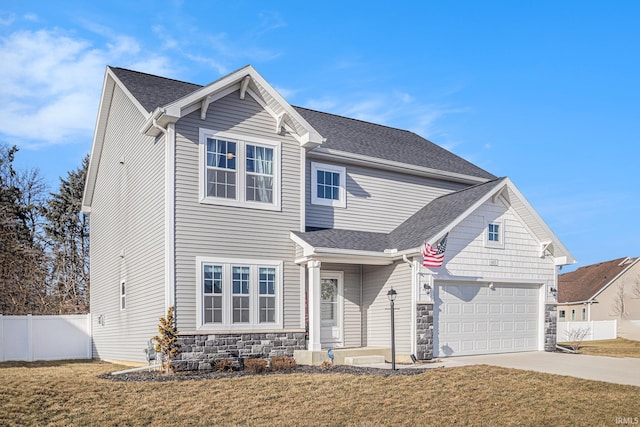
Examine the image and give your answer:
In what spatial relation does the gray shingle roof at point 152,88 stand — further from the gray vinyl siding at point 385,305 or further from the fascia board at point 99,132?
the gray vinyl siding at point 385,305

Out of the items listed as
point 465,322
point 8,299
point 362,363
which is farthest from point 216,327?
point 8,299

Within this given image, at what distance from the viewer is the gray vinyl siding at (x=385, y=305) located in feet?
49.3

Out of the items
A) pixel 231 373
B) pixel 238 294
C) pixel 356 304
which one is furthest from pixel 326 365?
pixel 356 304

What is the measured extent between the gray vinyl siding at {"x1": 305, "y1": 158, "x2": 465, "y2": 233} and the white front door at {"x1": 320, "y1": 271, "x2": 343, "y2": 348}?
1.49m

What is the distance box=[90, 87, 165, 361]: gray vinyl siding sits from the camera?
1407cm

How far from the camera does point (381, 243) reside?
16125 mm

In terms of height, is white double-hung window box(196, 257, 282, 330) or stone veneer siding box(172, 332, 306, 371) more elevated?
white double-hung window box(196, 257, 282, 330)

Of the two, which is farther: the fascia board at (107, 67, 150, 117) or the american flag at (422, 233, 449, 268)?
the american flag at (422, 233, 449, 268)

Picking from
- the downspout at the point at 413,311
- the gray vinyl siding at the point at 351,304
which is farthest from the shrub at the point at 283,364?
the downspout at the point at 413,311

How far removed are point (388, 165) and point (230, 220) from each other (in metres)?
5.67

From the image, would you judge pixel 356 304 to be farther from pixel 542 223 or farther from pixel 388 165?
pixel 542 223

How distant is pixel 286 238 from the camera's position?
14.7 metres

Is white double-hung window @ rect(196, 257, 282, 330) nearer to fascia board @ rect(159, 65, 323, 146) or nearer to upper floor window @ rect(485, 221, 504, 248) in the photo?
fascia board @ rect(159, 65, 323, 146)

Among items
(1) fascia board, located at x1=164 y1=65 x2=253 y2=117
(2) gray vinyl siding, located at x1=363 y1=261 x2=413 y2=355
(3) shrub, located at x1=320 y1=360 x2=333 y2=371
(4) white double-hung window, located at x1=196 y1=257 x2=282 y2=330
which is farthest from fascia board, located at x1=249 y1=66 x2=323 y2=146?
(3) shrub, located at x1=320 y1=360 x2=333 y2=371
